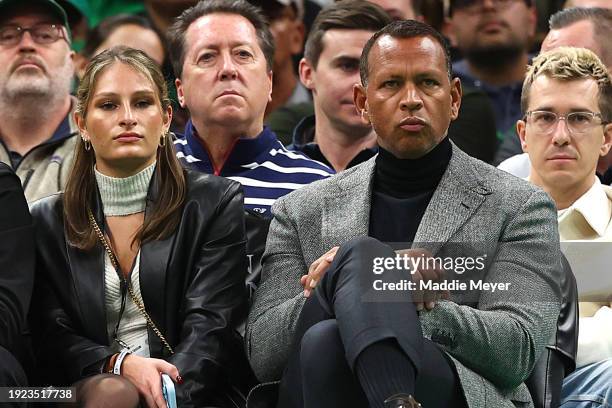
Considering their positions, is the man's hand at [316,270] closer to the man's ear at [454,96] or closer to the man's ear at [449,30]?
the man's ear at [454,96]

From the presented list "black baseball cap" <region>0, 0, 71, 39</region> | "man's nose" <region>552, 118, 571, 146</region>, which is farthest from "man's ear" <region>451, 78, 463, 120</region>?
"black baseball cap" <region>0, 0, 71, 39</region>

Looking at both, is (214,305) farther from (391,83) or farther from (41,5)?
(41,5)

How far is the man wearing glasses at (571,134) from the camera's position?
417cm

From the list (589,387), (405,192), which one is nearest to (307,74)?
(405,192)

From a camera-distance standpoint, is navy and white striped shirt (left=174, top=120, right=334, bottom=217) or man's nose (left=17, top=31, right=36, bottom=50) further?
man's nose (left=17, top=31, right=36, bottom=50)

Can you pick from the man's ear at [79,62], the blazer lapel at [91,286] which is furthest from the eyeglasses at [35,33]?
the blazer lapel at [91,286]

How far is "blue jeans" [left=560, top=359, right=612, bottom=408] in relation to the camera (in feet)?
11.7

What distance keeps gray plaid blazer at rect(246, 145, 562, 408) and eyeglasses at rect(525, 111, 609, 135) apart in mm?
650

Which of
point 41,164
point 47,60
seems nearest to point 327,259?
point 41,164

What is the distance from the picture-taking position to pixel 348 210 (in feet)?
12.3

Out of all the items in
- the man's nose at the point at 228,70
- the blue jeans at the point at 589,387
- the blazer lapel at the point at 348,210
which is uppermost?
the man's nose at the point at 228,70

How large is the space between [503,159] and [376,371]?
2.31 m

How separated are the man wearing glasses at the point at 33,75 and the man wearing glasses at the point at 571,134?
194 cm

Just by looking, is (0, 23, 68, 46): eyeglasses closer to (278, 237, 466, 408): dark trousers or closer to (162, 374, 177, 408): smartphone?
(162, 374, 177, 408): smartphone
